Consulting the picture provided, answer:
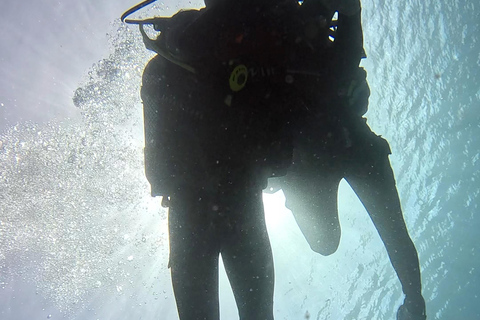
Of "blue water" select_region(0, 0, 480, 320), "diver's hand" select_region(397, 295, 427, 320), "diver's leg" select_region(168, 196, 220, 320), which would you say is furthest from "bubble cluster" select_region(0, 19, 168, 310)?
"diver's hand" select_region(397, 295, 427, 320)

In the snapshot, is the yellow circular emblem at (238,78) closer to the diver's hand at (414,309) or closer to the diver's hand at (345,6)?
the diver's hand at (345,6)

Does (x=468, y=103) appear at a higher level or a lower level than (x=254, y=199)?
higher

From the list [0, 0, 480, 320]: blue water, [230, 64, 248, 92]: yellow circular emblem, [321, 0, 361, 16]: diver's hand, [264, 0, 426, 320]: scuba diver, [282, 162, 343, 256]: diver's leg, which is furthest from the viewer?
[0, 0, 480, 320]: blue water

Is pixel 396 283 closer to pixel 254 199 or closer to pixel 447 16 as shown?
pixel 447 16

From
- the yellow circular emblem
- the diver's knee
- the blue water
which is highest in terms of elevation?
the blue water

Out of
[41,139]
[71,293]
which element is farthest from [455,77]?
[71,293]

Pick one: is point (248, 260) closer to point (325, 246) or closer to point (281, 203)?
point (325, 246)

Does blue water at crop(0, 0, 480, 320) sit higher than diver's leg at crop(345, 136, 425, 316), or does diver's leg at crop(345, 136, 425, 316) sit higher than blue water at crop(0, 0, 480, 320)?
blue water at crop(0, 0, 480, 320)

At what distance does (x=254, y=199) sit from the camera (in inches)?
68.7

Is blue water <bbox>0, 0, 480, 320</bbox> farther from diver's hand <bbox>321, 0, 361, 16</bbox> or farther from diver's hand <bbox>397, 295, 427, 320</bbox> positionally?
diver's hand <bbox>321, 0, 361, 16</bbox>

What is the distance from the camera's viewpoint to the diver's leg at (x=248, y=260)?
5.36 ft

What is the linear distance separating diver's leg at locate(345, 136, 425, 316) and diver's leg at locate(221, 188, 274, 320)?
1317 millimetres

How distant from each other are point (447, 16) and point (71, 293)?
106ft

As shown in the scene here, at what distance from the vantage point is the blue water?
14656mm
